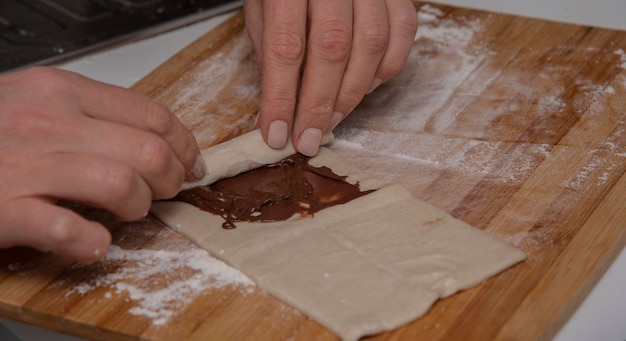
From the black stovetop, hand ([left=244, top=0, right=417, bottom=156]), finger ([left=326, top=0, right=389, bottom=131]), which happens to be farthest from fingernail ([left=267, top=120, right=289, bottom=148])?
the black stovetop

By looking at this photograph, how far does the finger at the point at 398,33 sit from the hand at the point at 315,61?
0.08ft

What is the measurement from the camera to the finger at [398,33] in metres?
2.16

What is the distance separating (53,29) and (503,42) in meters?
1.44

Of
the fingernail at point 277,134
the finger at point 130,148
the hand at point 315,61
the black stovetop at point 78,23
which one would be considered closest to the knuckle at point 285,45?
the hand at point 315,61

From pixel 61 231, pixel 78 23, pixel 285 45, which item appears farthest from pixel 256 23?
pixel 61 231

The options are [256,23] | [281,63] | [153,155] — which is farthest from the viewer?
[256,23]

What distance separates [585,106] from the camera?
7.53 feet

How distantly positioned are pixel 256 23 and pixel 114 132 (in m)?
0.72

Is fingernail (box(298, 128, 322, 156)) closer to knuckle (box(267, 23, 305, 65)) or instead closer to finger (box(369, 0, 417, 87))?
knuckle (box(267, 23, 305, 65))

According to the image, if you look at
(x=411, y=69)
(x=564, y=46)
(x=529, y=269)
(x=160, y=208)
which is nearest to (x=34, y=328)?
(x=160, y=208)

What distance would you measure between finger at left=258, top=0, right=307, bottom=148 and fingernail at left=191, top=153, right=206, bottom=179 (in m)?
0.19

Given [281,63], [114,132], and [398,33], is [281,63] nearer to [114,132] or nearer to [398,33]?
[398,33]

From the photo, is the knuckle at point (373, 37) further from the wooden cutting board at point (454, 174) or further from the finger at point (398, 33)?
the wooden cutting board at point (454, 174)

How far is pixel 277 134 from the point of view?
2.02 metres
